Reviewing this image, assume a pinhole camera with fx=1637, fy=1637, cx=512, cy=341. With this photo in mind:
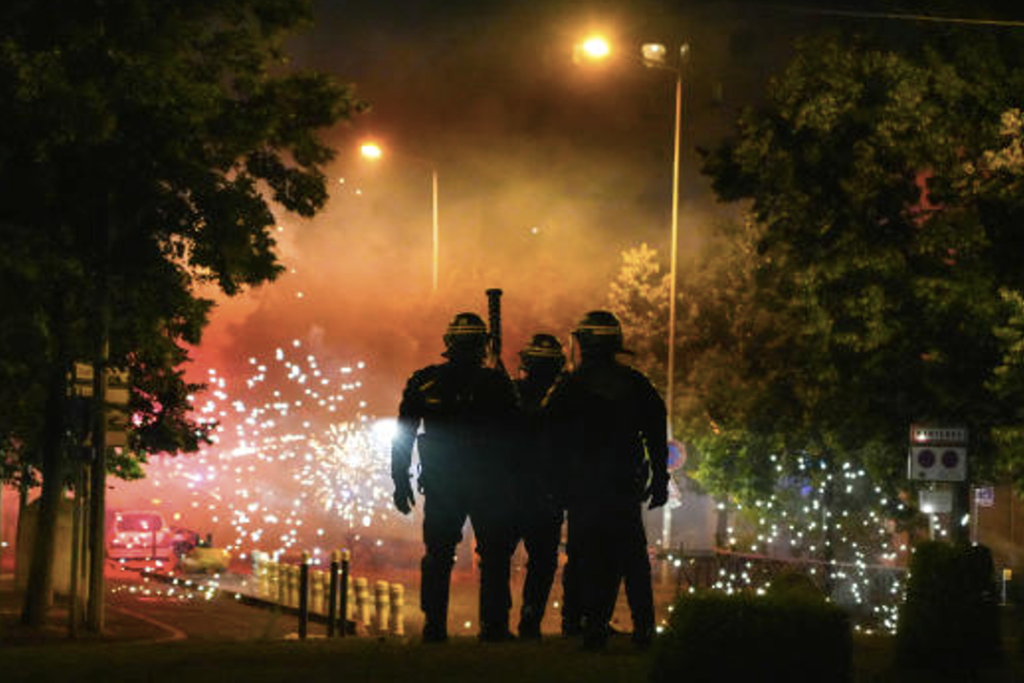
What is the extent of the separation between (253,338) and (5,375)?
182 feet

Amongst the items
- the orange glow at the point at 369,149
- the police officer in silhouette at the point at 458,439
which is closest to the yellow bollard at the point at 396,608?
the orange glow at the point at 369,149

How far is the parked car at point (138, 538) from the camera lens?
4291 centimetres

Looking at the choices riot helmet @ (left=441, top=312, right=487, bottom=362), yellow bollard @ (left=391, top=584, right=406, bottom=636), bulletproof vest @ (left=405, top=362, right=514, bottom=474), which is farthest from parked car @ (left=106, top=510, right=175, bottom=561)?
riot helmet @ (left=441, top=312, right=487, bottom=362)

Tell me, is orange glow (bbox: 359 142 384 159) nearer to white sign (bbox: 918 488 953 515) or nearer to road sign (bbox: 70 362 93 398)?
road sign (bbox: 70 362 93 398)

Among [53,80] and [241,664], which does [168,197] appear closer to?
[53,80]

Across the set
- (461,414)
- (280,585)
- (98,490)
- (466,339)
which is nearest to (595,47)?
(98,490)

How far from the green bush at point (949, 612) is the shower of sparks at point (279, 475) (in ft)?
136

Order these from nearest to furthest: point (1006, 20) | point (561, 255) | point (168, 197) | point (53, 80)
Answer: point (53, 80)
point (168, 197)
point (1006, 20)
point (561, 255)

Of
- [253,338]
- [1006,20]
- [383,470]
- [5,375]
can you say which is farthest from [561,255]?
[5,375]

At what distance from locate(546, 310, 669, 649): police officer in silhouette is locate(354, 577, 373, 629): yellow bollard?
1427cm

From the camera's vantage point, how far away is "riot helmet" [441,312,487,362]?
10.0 metres

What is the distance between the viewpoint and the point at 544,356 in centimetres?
1080

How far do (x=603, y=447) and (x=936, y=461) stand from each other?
1007 cm

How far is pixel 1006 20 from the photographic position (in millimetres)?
21484
